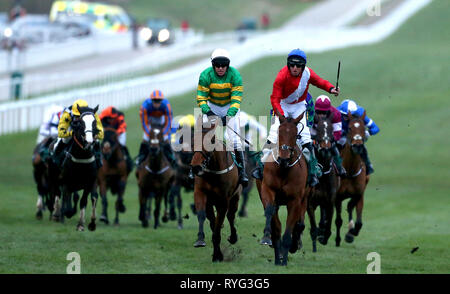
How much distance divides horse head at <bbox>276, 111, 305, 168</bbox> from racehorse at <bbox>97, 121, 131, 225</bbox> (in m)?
7.93

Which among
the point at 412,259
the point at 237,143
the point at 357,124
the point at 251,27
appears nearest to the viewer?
the point at 237,143

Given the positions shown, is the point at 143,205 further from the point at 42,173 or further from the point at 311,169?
the point at 311,169

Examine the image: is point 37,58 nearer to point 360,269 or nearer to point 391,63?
point 391,63

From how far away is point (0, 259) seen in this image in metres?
14.4

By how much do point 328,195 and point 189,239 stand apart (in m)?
2.67

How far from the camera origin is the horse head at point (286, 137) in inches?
552

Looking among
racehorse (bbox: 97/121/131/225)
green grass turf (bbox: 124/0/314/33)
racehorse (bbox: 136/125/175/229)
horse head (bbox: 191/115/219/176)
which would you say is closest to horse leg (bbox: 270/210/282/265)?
horse head (bbox: 191/115/219/176)

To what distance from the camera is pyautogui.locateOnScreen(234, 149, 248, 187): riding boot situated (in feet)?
50.4

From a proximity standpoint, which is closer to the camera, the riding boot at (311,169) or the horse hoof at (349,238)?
the riding boot at (311,169)

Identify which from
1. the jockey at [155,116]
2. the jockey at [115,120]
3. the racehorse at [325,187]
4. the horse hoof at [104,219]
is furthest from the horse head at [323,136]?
the jockey at [115,120]

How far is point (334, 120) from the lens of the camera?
17844 mm

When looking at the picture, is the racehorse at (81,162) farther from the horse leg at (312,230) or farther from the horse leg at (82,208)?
the horse leg at (312,230)

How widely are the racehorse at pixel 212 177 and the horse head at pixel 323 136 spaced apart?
2179 mm
